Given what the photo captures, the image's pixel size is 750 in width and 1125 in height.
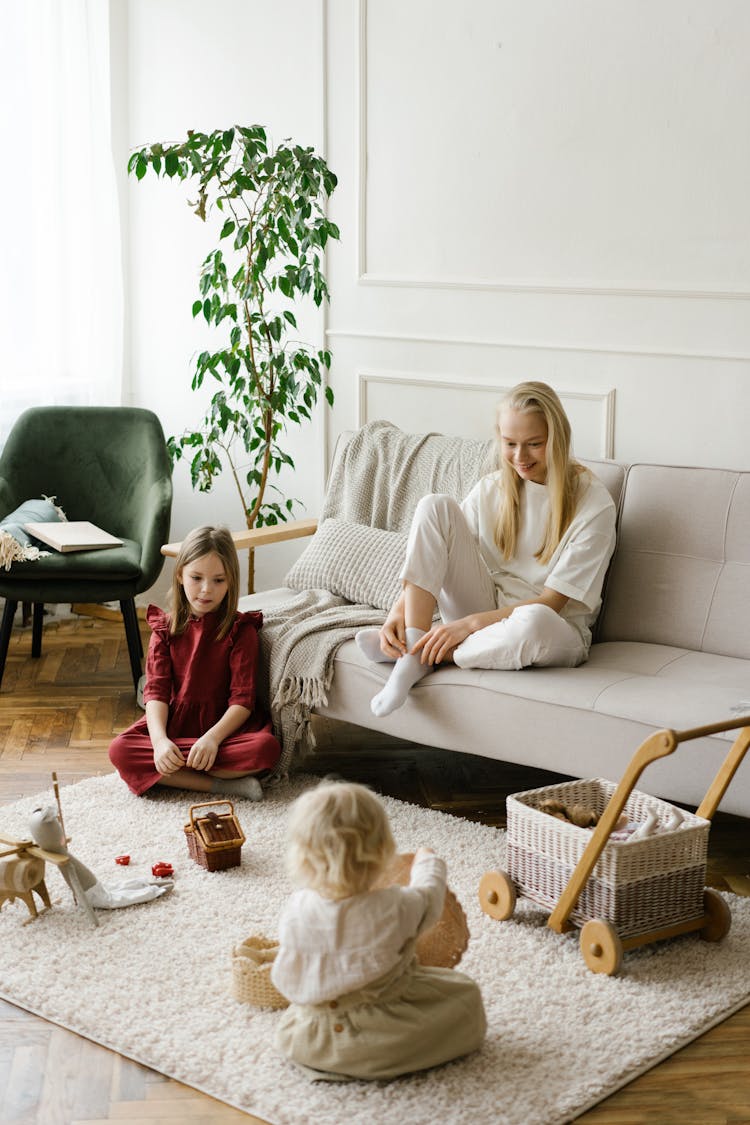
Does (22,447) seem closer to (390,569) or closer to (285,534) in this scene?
(285,534)

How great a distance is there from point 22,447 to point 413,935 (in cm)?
276

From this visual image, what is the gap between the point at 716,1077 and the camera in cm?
203

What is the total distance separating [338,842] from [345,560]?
5.42ft

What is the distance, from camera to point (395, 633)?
309 cm

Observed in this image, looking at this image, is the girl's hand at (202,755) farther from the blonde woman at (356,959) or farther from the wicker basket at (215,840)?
the blonde woman at (356,959)

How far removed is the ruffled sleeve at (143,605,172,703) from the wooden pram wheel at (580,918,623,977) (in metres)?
1.29

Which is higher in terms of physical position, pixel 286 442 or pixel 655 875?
pixel 286 442

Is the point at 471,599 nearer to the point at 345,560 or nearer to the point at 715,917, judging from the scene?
the point at 345,560

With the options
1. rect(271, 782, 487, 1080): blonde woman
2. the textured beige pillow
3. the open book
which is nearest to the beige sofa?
the textured beige pillow

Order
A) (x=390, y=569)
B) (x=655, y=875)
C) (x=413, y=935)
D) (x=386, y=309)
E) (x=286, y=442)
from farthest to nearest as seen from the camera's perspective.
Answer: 1. (x=286, y=442)
2. (x=386, y=309)
3. (x=390, y=569)
4. (x=655, y=875)
5. (x=413, y=935)

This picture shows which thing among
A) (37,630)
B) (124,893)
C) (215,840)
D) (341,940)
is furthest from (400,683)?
(37,630)

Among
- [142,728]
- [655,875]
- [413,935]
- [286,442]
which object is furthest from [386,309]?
[413,935]

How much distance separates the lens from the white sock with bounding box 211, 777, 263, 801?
10.1 feet

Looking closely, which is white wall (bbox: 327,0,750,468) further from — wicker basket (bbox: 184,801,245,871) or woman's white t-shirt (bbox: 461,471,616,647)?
wicker basket (bbox: 184,801,245,871)
